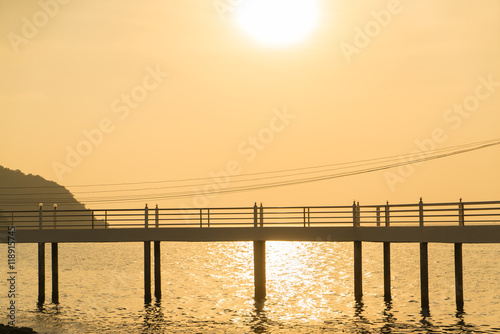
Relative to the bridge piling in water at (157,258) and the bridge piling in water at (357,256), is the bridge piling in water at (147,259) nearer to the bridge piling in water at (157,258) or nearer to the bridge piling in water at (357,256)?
the bridge piling in water at (157,258)

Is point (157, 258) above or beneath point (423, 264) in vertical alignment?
beneath

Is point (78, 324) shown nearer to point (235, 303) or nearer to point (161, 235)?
point (161, 235)

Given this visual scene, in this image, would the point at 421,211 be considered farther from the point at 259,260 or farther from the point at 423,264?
the point at 259,260

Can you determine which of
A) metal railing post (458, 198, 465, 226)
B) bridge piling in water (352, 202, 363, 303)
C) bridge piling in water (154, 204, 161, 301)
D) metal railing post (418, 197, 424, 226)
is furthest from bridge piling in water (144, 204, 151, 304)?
metal railing post (458, 198, 465, 226)

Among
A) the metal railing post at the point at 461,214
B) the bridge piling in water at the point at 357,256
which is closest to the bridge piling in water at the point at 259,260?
the bridge piling in water at the point at 357,256

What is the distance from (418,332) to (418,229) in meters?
4.84

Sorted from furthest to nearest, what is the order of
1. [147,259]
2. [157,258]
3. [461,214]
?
[157,258] < [147,259] < [461,214]

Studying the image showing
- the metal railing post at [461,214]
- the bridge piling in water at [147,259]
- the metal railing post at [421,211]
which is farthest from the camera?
the bridge piling in water at [147,259]

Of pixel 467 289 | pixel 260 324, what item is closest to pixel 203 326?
pixel 260 324

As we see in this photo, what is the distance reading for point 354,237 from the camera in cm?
3941

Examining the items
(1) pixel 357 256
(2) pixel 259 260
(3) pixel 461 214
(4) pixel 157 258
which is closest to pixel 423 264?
(1) pixel 357 256

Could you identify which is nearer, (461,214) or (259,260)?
(461,214)

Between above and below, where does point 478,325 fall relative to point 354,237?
below

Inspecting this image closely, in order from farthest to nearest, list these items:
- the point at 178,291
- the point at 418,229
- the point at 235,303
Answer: the point at 178,291 < the point at 235,303 < the point at 418,229
